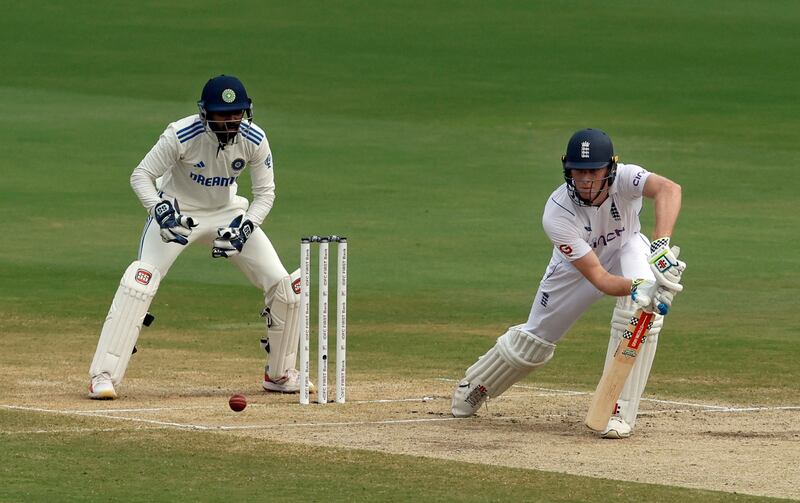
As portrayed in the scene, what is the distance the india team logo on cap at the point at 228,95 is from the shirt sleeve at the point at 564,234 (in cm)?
205

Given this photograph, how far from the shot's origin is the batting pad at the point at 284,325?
10.9m

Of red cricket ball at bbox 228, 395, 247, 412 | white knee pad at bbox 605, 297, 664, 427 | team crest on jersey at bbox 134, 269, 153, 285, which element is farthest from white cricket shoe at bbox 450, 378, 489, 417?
team crest on jersey at bbox 134, 269, 153, 285

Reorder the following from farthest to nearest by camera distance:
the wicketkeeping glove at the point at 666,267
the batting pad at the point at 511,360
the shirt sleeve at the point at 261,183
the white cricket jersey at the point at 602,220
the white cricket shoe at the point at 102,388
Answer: the shirt sleeve at the point at 261,183
the white cricket shoe at the point at 102,388
the batting pad at the point at 511,360
the white cricket jersey at the point at 602,220
the wicketkeeping glove at the point at 666,267

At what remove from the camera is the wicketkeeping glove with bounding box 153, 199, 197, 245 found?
10.4 m

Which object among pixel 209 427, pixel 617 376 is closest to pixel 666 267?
pixel 617 376

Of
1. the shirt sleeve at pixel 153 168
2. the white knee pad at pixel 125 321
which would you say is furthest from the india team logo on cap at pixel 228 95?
the white knee pad at pixel 125 321

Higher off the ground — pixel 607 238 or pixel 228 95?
pixel 228 95

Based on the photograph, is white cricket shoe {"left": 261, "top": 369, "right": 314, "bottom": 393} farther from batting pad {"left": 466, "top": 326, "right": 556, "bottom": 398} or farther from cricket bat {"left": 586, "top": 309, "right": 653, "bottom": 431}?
cricket bat {"left": 586, "top": 309, "right": 653, "bottom": 431}

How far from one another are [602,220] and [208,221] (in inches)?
99.6

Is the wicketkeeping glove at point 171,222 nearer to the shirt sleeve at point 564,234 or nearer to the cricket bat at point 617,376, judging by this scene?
the shirt sleeve at point 564,234

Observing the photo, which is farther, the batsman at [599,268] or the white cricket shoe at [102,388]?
the white cricket shoe at [102,388]

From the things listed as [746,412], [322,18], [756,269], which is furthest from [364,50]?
[746,412]

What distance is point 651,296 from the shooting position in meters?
8.85

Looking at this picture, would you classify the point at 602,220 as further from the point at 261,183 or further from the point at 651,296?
the point at 261,183
